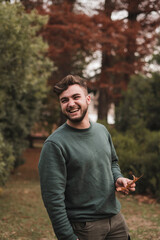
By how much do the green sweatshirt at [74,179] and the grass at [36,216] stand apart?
2450 millimetres

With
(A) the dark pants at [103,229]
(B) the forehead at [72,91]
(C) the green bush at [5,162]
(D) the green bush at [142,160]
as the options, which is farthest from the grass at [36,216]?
(B) the forehead at [72,91]

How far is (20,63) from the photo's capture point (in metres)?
7.04

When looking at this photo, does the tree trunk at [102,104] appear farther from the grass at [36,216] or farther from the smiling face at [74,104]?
the smiling face at [74,104]

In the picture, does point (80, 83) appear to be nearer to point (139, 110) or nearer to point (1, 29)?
point (1, 29)

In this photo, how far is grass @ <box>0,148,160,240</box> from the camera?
468cm

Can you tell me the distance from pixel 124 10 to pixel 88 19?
234 centimetres

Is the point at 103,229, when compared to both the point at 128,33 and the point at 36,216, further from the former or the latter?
the point at 128,33

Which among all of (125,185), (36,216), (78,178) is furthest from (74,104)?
(36,216)

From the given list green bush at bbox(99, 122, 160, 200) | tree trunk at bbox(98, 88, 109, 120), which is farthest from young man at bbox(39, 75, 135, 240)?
tree trunk at bbox(98, 88, 109, 120)

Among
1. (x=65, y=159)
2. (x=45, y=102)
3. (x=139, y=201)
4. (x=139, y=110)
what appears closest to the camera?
(x=65, y=159)

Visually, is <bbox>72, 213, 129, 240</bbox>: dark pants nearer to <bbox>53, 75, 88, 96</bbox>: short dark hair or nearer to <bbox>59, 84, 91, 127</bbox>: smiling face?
<bbox>59, 84, 91, 127</bbox>: smiling face

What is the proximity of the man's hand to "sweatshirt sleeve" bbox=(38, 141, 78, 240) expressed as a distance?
493 millimetres

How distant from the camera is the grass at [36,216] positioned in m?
4.68

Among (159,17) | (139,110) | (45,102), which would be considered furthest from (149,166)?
(45,102)
